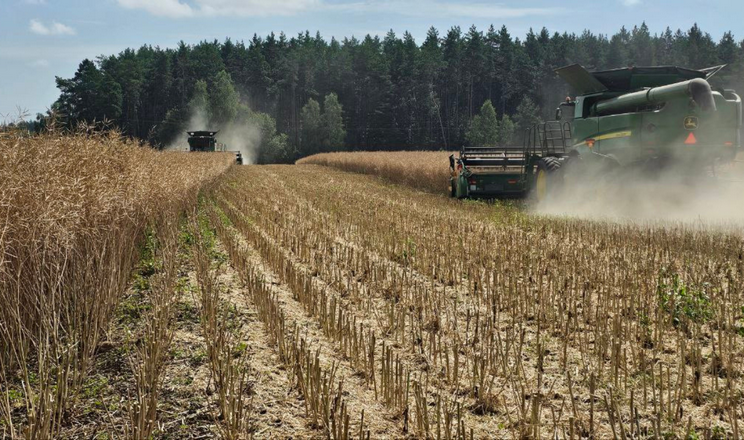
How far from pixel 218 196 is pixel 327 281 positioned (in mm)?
11249

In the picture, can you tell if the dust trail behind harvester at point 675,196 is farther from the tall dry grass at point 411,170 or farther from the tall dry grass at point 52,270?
the tall dry grass at point 52,270

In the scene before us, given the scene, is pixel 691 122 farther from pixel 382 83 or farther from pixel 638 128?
pixel 382 83

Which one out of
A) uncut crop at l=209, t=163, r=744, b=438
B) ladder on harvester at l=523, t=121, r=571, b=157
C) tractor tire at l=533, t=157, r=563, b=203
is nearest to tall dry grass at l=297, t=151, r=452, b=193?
ladder on harvester at l=523, t=121, r=571, b=157

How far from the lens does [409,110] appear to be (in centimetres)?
8844

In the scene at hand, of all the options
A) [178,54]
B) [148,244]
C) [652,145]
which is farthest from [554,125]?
[178,54]

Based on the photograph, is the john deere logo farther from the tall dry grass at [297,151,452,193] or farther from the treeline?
the treeline

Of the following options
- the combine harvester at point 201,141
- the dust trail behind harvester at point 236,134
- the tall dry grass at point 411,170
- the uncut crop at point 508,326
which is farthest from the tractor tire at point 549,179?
the dust trail behind harvester at point 236,134

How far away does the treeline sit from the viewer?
82625 mm

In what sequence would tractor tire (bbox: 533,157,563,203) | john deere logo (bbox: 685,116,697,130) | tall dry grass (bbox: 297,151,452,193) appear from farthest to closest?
tall dry grass (bbox: 297,151,452,193) < tractor tire (bbox: 533,157,563,203) < john deere logo (bbox: 685,116,697,130)

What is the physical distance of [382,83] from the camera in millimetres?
91688

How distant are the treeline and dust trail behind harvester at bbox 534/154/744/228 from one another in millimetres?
58935

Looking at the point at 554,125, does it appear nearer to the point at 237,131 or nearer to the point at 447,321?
the point at 447,321

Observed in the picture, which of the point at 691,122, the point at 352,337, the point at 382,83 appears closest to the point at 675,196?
the point at 691,122

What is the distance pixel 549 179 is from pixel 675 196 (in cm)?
256
